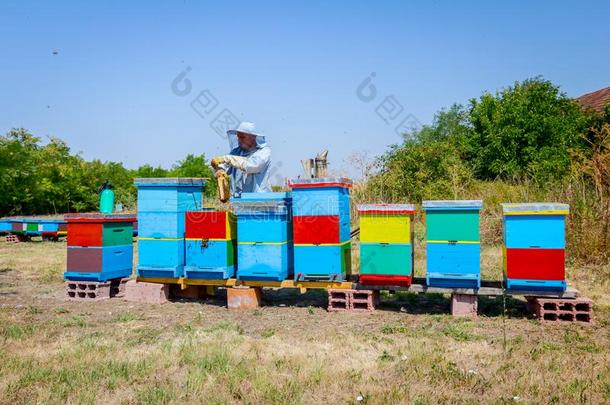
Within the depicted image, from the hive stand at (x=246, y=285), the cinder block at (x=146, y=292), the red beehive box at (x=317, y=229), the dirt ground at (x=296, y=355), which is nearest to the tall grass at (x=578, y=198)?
the dirt ground at (x=296, y=355)

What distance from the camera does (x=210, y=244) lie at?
629 centimetres

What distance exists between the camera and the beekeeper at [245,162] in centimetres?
650

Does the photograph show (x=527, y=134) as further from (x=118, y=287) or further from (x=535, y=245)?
(x=118, y=287)

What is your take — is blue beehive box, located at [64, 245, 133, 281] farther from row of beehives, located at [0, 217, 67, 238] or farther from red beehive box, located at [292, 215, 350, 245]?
row of beehives, located at [0, 217, 67, 238]

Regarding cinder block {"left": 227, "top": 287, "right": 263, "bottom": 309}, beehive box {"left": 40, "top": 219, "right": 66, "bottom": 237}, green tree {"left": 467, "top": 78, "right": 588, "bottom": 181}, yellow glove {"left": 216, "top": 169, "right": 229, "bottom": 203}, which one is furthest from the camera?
green tree {"left": 467, "top": 78, "right": 588, "bottom": 181}

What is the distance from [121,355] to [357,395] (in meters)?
2.08

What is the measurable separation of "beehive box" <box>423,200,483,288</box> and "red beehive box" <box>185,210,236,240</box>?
7.74ft

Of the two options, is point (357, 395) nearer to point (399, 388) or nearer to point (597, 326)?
point (399, 388)

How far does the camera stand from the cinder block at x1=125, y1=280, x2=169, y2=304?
6703 millimetres

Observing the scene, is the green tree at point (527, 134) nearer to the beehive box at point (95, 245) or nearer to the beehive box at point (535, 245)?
the beehive box at point (535, 245)

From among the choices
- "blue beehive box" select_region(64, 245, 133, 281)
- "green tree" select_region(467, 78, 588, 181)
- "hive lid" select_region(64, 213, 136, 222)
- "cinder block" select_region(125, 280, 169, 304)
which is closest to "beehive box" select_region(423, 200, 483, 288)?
"cinder block" select_region(125, 280, 169, 304)

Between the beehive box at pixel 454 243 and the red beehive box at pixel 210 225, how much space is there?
236cm

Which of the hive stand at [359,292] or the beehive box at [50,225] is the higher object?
the beehive box at [50,225]

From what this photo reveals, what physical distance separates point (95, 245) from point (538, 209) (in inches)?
213
